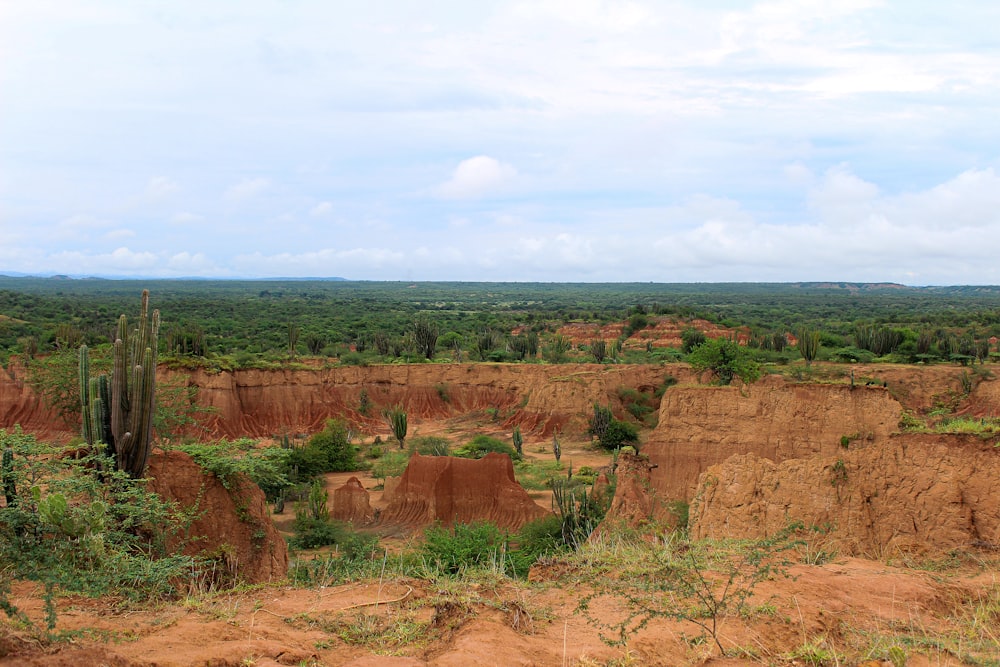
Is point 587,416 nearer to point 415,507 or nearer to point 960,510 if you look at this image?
point 415,507

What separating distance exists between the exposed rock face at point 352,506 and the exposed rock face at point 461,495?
1.58ft

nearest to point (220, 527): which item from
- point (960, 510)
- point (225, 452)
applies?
point (225, 452)

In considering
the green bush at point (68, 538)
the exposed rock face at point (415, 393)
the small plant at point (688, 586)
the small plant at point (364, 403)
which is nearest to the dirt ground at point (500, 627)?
the small plant at point (688, 586)

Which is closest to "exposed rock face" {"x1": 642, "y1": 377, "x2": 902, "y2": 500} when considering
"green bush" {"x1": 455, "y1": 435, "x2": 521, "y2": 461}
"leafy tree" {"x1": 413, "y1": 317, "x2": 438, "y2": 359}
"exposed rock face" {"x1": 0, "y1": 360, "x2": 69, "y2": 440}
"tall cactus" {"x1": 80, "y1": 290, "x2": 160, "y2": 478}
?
"tall cactus" {"x1": 80, "y1": 290, "x2": 160, "y2": 478}

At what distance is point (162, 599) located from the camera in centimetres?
709

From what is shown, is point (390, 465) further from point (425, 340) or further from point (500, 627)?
point (425, 340)

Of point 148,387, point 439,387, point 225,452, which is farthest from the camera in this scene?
point 439,387

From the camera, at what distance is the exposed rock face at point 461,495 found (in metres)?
18.5

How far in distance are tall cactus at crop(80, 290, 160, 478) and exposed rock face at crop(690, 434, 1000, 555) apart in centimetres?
870

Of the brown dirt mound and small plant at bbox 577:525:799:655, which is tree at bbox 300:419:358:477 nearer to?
small plant at bbox 577:525:799:655

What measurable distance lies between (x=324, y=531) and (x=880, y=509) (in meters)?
12.3

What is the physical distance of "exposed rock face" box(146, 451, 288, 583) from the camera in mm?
9266

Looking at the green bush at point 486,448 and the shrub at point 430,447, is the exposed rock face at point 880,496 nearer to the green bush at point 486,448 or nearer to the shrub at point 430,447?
the shrub at point 430,447

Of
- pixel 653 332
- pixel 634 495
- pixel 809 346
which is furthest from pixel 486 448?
pixel 653 332
